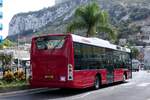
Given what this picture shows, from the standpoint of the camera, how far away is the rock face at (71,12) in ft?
563

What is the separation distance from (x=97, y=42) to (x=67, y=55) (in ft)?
14.1

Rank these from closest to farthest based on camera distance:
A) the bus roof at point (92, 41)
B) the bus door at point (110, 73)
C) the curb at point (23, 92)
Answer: the curb at point (23, 92) < the bus roof at point (92, 41) < the bus door at point (110, 73)

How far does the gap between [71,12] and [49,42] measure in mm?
146012

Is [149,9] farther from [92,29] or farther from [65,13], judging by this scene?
[92,29]

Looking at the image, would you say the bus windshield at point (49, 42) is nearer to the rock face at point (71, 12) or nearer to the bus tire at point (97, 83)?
the bus tire at point (97, 83)

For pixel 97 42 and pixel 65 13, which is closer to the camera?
pixel 97 42

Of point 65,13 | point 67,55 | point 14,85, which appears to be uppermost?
point 65,13

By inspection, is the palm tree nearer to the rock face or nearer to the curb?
the curb

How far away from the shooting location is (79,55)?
20.8 meters

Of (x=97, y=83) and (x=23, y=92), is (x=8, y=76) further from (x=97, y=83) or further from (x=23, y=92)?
(x=97, y=83)

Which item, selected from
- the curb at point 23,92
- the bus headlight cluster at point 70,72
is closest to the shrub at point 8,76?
the curb at point 23,92

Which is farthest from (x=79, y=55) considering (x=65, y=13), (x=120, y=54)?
(x=65, y=13)

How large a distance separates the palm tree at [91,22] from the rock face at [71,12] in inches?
4527

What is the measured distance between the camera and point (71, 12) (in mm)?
166125
